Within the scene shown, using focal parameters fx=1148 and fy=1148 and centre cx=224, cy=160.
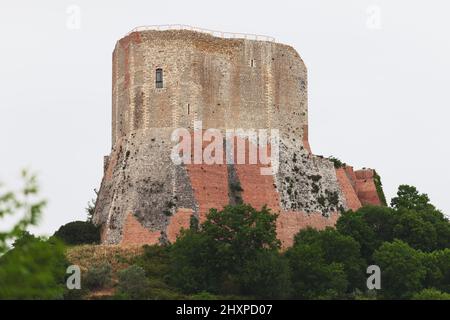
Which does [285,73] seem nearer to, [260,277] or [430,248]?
[430,248]

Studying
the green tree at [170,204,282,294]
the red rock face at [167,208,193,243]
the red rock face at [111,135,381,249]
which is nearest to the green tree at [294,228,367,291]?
the green tree at [170,204,282,294]

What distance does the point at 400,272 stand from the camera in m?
62.9

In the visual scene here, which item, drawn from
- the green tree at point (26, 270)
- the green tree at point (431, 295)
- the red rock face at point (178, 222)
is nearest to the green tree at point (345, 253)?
the green tree at point (431, 295)

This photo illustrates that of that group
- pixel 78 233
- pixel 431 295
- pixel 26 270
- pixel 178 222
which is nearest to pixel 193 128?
pixel 178 222

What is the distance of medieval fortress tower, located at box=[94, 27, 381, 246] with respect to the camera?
7056 cm

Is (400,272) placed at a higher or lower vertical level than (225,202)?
lower

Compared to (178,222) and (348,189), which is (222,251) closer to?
(178,222)

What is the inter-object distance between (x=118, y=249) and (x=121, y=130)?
10.3m

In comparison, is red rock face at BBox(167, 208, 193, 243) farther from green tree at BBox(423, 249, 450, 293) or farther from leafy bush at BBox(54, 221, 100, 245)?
green tree at BBox(423, 249, 450, 293)

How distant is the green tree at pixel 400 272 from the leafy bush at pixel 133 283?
43.6ft

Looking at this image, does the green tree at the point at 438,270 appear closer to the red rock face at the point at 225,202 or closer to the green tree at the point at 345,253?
the green tree at the point at 345,253

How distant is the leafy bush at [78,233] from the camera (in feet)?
230

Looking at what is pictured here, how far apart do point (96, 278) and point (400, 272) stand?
652 inches

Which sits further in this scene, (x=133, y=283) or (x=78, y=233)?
(x=78, y=233)
